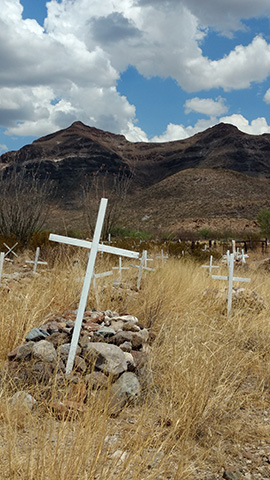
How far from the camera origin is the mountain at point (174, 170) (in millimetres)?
55753

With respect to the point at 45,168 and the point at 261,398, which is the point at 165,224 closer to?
the point at 261,398

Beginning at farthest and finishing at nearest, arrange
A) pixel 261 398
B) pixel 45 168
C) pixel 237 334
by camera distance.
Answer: pixel 45 168
pixel 237 334
pixel 261 398

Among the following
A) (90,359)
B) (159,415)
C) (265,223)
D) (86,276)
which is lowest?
(159,415)

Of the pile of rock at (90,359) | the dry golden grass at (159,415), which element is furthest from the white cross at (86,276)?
the dry golden grass at (159,415)

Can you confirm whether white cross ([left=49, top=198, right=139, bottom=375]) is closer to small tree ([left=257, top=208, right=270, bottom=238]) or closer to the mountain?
the mountain

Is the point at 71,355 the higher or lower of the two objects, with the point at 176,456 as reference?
higher

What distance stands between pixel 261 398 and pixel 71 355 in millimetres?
1812

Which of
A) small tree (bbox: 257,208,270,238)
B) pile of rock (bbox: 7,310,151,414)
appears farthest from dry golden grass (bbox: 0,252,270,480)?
small tree (bbox: 257,208,270,238)

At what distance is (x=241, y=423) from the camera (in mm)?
3176

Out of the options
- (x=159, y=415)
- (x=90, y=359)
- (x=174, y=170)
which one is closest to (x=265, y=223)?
(x=90, y=359)

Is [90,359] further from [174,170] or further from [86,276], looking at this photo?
[174,170]

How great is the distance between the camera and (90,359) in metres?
3.64

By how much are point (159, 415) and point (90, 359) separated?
2.66 ft

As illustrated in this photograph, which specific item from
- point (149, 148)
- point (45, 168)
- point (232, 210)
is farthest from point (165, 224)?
point (149, 148)
